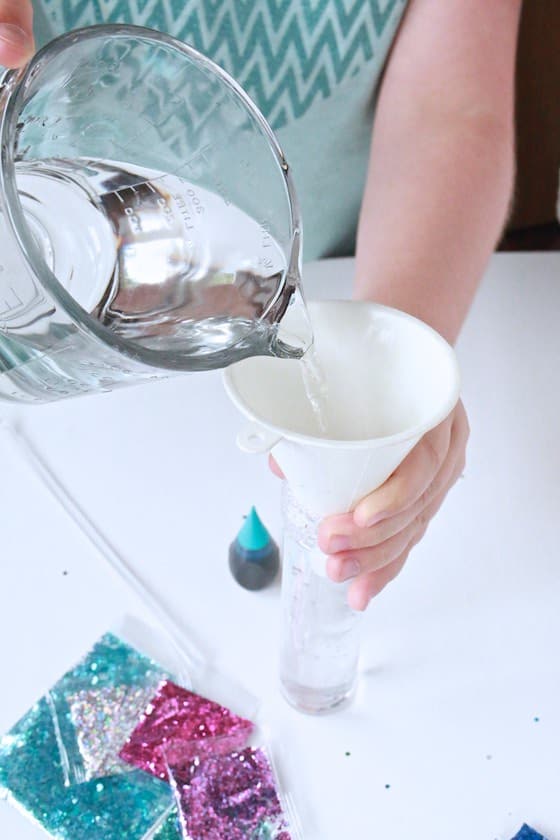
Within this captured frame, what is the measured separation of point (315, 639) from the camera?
20.7 inches

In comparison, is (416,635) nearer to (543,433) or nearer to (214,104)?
(543,433)

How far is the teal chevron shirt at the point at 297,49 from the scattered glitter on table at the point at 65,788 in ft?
1.59

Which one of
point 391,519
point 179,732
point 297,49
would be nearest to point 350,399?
point 391,519

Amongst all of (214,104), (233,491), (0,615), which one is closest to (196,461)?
(233,491)

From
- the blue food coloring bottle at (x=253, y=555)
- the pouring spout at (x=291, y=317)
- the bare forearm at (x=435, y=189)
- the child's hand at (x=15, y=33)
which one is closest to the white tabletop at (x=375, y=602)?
the blue food coloring bottle at (x=253, y=555)

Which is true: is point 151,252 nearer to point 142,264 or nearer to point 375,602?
point 142,264

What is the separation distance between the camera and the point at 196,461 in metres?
0.66

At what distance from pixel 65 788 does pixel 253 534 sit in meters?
0.18

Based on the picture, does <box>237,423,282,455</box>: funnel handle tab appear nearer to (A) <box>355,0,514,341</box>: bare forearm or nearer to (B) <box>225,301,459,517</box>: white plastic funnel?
(B) <box>225,301,459,517</box>: white plastic funnel

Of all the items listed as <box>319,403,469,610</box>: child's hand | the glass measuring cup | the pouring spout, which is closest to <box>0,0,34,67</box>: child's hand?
the glass measuring cup

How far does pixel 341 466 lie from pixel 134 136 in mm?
194

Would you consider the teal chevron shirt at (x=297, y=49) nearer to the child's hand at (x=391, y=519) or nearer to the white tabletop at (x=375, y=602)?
the white tabletop at (x=375, y=602)

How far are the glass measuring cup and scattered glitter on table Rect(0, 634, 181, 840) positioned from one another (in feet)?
0.67

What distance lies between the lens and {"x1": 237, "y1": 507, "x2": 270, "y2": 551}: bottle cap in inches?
22.5
